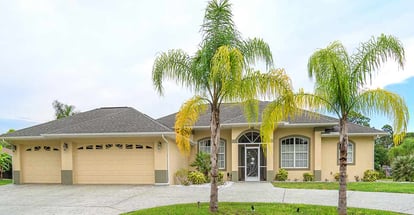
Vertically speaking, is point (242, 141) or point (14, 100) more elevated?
point (14, 100)

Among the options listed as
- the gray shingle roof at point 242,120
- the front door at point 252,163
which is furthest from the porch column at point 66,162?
the front door at point 252,163

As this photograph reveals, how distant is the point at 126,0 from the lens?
12445 millimetres

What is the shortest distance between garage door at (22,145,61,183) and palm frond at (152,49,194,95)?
10747 millimetres

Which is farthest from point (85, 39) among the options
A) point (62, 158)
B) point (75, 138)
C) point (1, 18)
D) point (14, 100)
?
point (14, 100)

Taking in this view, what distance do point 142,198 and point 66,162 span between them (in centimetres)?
679

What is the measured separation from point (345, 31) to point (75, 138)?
13441mm

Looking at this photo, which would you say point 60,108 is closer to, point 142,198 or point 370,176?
point 142,198

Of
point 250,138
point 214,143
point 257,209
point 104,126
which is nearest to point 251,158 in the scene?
point 250,138

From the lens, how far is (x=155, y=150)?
628 inches

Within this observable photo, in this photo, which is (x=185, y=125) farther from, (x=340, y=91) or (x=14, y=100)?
(x=14, y=100)

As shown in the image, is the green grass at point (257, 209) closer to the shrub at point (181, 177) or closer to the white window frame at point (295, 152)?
the shrub at point (181, 177)

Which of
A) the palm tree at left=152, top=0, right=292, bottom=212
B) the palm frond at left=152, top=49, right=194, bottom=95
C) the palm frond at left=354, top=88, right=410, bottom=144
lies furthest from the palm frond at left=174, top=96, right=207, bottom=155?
the palm frond at left=354, top=88, right=410, bottom=144

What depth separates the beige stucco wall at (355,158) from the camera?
62.5 ft

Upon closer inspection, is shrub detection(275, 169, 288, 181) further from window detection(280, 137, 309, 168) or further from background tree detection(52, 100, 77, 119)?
Result: background tree detection(52, 100, 77, 119)
